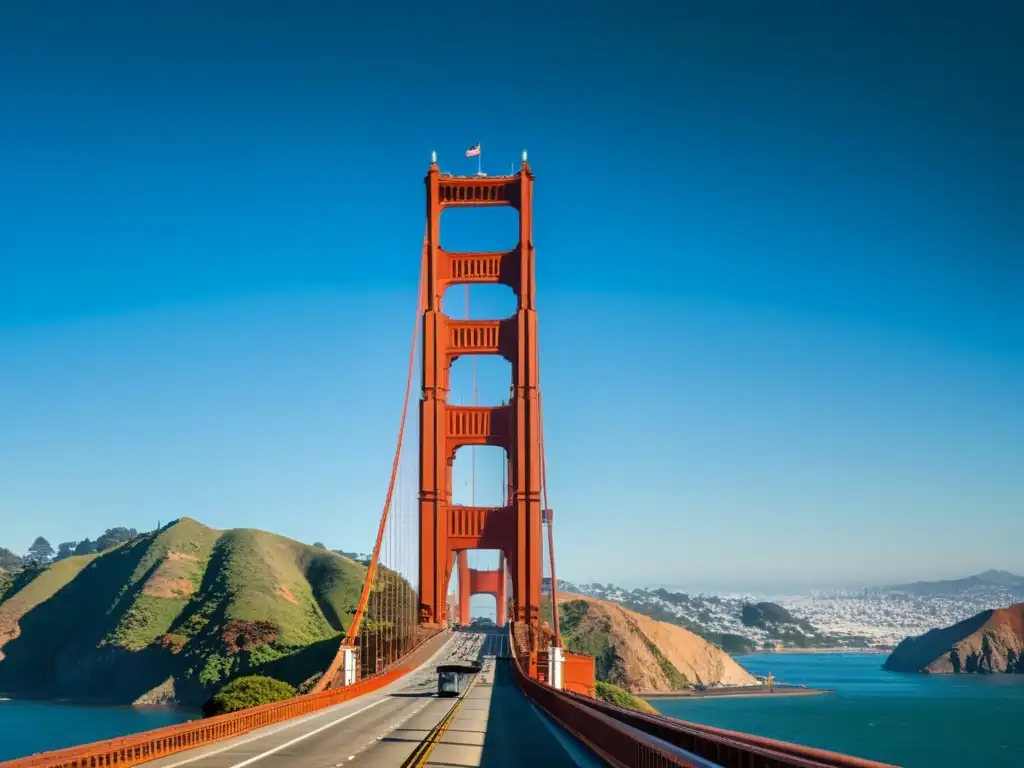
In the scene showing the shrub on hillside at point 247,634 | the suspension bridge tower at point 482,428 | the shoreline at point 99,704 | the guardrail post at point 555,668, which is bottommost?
the shoreline at point 99,704

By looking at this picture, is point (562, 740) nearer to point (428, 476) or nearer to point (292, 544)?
point (428, 476)

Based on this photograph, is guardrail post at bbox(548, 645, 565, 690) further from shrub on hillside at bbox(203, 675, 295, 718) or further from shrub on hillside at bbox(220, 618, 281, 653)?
shrub on hillside at bbox(220, 618, 281, 653)

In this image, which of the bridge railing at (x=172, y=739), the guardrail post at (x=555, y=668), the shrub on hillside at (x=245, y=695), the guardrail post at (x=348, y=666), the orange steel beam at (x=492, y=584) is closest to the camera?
the bridge railing at (x=172, y=739)

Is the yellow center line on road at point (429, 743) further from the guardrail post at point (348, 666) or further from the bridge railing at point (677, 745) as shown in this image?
the guardrail post at point (348, 666)

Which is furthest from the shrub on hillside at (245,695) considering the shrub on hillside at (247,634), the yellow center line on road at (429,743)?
the shrub on hillside at (247,634)

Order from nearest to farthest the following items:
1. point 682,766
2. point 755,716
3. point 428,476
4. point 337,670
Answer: point 682,766 < point 337,670 < point 428,476 < point 755,716

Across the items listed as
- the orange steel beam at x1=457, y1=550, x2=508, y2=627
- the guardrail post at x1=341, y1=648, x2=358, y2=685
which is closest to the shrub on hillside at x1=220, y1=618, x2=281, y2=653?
the orange steel beam at x1=457, y1=550, x2=508, y2=627

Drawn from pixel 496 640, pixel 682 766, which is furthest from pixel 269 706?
pixel 496 640

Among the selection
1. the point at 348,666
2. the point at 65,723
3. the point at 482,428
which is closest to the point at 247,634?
the point at 65,723
